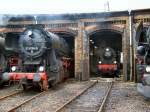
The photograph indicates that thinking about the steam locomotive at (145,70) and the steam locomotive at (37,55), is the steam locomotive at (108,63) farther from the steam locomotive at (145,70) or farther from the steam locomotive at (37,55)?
the steam locomotive at (145,70)

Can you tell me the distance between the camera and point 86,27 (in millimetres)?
21000

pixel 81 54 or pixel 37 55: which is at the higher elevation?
pixel 81 54

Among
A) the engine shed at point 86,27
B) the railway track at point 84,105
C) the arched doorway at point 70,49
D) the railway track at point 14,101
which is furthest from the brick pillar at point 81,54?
the railway track at point 84,105

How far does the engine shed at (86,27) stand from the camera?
20.1 metres

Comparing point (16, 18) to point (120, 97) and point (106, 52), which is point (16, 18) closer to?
point (106, 52)

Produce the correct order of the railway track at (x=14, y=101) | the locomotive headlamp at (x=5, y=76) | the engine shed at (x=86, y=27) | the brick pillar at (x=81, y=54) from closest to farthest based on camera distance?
1. the railway track at (x=14, y=101)
2. the locomotive headlamp at (x=5, y=76)
3. the engine shed at (x=86, y=27)
4. the brick pillar at (x=81, y=54)

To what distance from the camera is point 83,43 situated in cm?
2091

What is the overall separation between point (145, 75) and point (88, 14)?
10855mm

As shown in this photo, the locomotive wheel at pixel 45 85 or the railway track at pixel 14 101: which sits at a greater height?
the locomotive wheel at pixel 45 85

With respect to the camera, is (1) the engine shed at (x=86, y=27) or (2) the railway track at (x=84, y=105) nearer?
(2) the railway track at (x=84, y=105)

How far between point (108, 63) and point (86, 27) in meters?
4.82

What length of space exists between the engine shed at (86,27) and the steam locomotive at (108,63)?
3581mm

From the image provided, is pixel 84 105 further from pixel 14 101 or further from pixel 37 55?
pixel 37 55

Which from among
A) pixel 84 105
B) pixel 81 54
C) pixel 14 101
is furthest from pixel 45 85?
pixel 81 54
